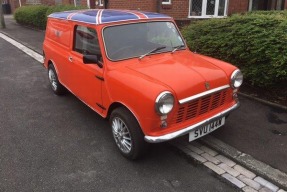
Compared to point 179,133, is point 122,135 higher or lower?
lower

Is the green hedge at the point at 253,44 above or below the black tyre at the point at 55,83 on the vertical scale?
above

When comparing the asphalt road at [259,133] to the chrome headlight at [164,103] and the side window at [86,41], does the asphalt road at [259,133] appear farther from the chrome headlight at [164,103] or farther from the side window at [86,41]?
the side window at [86,41]

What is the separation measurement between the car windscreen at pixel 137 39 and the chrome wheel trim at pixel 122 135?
2.94ft

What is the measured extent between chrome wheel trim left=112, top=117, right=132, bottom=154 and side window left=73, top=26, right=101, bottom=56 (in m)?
1.05

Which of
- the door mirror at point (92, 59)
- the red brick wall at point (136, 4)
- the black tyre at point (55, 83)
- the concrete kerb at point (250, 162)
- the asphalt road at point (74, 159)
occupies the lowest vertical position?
the asphalt road at point (74, 159)

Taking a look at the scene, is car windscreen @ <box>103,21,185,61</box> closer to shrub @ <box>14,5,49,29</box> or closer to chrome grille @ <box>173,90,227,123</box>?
chrome grille @ <box>173,90,227,123</box>

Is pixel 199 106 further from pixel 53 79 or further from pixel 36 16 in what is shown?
pixel 36 16

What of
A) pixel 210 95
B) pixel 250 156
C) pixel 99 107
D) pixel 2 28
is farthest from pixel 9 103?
pixel 2 28

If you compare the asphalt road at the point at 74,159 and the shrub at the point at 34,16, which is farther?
the shrub at the point at 34,16

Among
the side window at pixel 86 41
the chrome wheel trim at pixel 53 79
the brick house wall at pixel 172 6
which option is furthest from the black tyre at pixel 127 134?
the brick house wall at pixel 172 6

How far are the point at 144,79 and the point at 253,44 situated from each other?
2849mm

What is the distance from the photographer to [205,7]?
13.0 metres

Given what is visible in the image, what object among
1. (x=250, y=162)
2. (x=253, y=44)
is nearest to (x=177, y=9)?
(x=253, y=44)

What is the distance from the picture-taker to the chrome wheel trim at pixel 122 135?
3.82 metres
